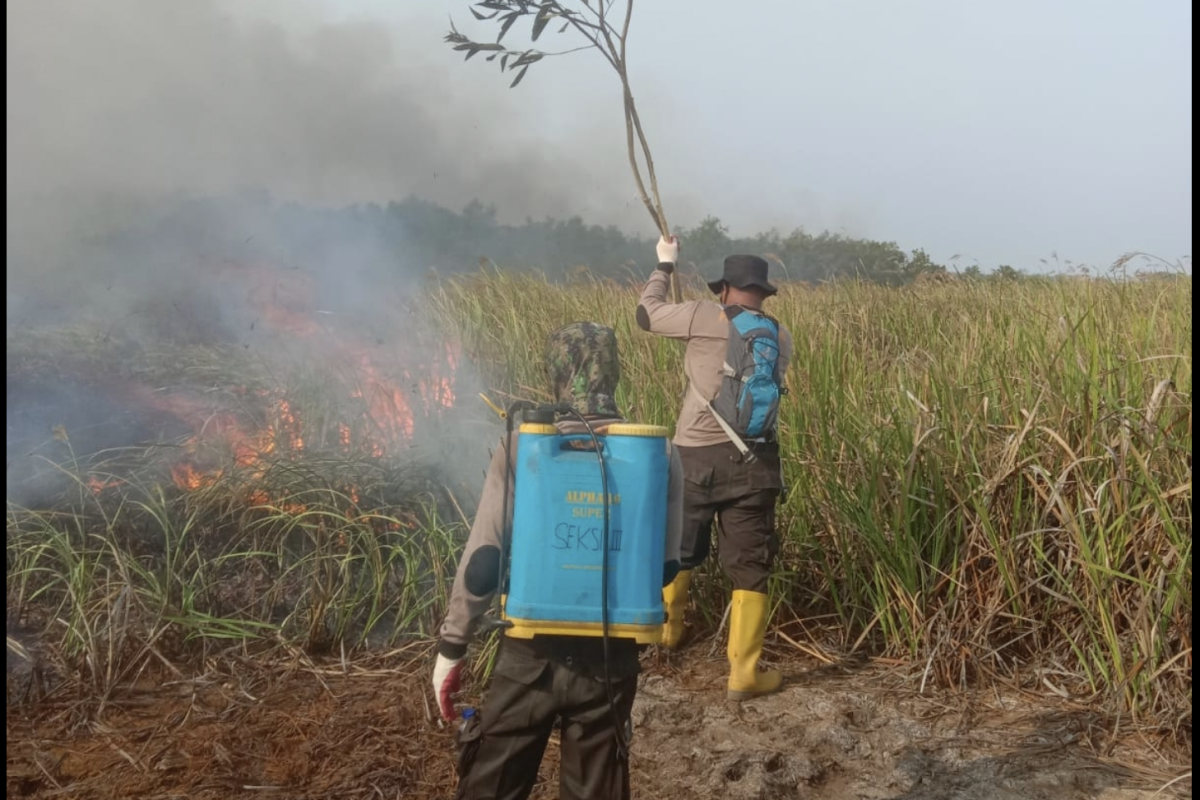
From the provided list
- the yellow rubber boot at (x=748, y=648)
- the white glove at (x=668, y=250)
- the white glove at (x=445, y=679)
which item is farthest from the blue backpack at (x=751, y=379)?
the white glove at (x=445, y=679)

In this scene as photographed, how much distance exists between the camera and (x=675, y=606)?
438cm

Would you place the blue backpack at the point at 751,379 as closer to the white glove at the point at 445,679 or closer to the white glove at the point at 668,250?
the white glove at the point at 668,250

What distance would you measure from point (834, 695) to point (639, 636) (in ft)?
7.05

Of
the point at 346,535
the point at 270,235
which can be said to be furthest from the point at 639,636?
the point at 270,235

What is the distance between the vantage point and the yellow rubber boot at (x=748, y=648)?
398 centimetres

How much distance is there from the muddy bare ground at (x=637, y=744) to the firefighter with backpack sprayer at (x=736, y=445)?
1.20 ft

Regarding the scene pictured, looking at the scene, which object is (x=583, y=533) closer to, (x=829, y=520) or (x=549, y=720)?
(x=549, y=720)

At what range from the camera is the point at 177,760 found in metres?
3.26

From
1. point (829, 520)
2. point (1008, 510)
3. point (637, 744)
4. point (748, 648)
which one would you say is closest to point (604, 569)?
point (637, 744)

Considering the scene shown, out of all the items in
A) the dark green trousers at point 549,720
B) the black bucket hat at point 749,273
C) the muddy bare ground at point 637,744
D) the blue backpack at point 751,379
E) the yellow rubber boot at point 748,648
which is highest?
the black bucket hat at point 749,273

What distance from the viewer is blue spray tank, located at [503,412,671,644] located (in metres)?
2.18

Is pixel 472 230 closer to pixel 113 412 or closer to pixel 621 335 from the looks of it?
pixel 621 335

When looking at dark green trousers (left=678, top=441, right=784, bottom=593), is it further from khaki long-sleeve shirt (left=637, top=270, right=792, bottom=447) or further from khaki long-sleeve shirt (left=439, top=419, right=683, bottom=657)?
khaki long-sleeve shirt (left=439, top=419, right=683, bottom=657)

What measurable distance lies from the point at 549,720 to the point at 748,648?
1.90 m
